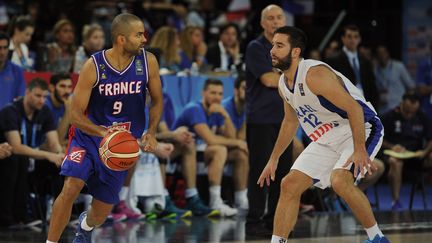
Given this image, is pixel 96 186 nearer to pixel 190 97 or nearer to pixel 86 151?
pixel 86 151

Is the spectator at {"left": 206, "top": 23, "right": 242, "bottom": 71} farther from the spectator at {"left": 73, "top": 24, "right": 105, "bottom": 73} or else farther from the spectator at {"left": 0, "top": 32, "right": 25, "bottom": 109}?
the spectator at {"left": 0, "top": 32, "right": 25, "bottom": 109}

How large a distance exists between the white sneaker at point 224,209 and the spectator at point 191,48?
7.17 ft

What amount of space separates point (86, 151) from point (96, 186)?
0.29 m

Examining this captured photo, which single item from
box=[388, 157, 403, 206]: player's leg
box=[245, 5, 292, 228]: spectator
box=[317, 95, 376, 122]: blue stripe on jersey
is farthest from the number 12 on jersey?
box=[388, 157, 403, 206]: player's leg

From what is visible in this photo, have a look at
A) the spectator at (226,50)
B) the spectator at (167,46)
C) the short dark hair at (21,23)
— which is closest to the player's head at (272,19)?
the spectator at (167,46)

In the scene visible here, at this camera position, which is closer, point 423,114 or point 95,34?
point 95,34

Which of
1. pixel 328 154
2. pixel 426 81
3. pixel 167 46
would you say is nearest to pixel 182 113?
pixel 167 46

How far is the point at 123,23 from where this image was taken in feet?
24.0

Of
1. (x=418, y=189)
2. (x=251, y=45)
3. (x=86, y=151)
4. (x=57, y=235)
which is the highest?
(x=251, y=45)

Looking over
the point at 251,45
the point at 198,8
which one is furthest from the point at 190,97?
the point at 198,8

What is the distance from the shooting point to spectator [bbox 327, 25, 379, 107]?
37.5 ft

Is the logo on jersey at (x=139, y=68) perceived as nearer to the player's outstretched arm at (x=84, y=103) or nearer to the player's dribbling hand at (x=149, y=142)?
the player's outstretched arm at (x=84, y=103)

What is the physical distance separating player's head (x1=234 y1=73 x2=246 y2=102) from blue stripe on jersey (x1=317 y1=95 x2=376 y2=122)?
3817mm

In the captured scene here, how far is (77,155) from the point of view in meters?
7.30
